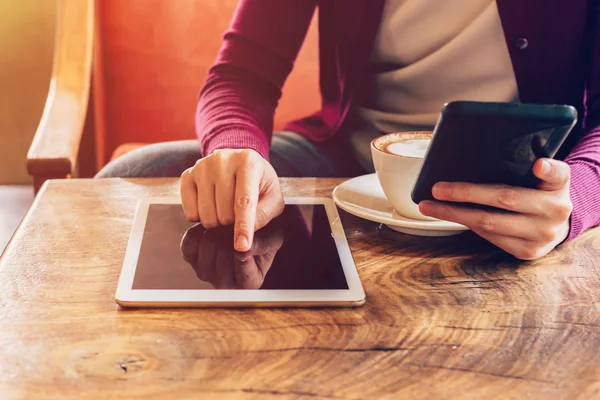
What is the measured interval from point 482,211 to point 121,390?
14.5 inches

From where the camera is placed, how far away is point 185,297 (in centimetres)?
51

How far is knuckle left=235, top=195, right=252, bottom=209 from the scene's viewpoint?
62 cm

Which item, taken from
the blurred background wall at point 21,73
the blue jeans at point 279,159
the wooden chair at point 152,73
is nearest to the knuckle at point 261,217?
the blue jeans at point 279,159

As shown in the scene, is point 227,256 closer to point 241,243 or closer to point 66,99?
point 241,243

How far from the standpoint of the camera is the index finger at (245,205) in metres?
0.61

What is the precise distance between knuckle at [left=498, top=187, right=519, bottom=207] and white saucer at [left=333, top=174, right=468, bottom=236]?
0.28 feet

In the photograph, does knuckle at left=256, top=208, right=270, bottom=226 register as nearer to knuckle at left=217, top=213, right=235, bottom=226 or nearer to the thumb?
knuckle at left=217, top=213, right=235, bottom=226

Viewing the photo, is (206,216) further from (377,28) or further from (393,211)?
(377,28)

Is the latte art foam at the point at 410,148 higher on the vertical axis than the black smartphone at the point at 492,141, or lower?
lower

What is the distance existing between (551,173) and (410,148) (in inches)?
6.6

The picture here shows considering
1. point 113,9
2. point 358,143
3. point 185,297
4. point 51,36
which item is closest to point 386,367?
point 185,297

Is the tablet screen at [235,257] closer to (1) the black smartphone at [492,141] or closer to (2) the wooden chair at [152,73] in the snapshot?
(1) the black smartphone at [492,141]

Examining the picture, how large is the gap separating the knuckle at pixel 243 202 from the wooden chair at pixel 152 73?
853 millimetres

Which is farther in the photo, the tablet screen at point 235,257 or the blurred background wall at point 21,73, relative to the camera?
the blurred background wall at point 21,73
